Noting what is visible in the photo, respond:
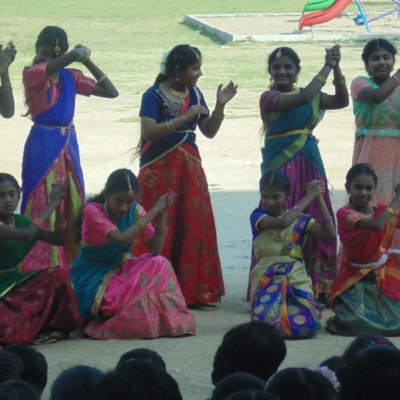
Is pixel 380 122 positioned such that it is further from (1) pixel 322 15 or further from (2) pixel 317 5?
(2) pixel 317 5

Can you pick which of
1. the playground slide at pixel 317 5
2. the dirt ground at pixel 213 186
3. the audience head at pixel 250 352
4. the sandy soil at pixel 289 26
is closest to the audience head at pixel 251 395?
the audience head at pixel 250 352

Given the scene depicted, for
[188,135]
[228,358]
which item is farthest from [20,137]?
[228,358]

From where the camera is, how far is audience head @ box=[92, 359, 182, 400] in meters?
3.21

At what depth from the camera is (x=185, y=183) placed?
757 cm

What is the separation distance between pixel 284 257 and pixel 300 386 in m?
3.55

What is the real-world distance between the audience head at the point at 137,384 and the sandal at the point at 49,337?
314 cm

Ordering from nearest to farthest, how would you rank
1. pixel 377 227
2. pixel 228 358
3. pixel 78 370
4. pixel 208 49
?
pixel 78 370
pixel 228 358
pixel 377 227
pixel 208 49

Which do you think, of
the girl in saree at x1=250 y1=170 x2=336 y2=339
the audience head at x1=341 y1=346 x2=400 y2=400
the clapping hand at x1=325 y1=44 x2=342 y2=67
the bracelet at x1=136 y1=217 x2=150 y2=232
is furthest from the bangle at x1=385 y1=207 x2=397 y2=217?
the audience head at x1=341 y1=346 x2=400 y2=400

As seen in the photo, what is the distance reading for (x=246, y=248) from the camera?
9.43m

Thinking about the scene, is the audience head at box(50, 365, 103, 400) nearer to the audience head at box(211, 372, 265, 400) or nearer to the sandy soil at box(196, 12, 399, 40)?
the audience head at box(211, 372, 265, 400)

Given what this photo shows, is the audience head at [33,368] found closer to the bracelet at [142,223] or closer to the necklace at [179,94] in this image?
the bracelet at [142,223]

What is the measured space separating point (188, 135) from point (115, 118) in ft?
30.9

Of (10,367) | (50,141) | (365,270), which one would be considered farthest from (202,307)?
(10,367)

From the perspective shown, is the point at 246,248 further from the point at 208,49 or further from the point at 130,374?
the point at 208,49
